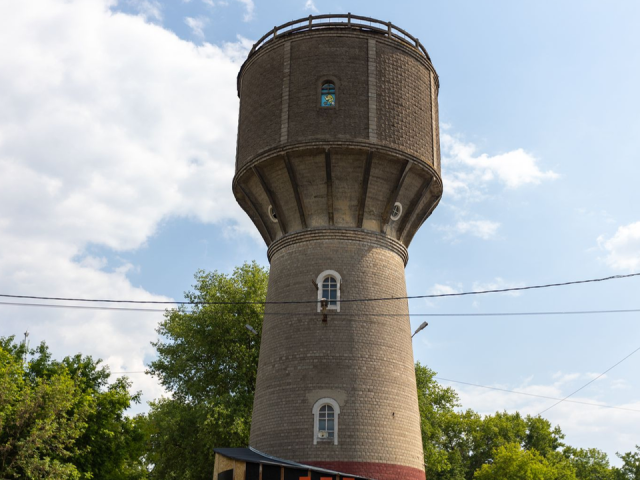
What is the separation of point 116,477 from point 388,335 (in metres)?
12.1

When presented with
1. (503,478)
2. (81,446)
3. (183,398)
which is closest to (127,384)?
(81,446)

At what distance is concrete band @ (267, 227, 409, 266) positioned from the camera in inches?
733

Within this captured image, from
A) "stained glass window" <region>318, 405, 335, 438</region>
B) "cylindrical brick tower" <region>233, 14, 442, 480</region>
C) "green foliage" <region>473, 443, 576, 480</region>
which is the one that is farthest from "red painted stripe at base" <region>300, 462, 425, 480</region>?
"green foliage" <region>473, 443, 576, 480</region>

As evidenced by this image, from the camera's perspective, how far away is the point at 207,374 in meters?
26.9

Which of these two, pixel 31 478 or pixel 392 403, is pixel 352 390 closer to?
pixel 392 403

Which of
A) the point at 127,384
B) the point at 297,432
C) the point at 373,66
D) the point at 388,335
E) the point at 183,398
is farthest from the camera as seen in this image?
the point at 183,398

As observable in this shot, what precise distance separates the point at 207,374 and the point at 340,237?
11210 mm

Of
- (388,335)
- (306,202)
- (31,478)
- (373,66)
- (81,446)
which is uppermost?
(373,66)

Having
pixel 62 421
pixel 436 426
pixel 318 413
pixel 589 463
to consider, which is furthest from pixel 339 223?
pixel 589 463

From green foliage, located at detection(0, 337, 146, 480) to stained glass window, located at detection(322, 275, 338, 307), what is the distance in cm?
789

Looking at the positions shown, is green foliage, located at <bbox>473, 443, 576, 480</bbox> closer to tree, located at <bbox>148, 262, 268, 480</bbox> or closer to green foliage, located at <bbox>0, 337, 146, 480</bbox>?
tree, located at <bbox>148, 262, 268, 480</bbox>

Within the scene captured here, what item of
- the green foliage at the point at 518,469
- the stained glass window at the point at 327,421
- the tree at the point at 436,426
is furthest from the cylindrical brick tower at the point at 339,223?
the green foliage at the point at 518,469

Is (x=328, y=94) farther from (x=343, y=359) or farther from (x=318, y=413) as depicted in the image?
(x=318, y=413)

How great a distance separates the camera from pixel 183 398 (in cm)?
2714
